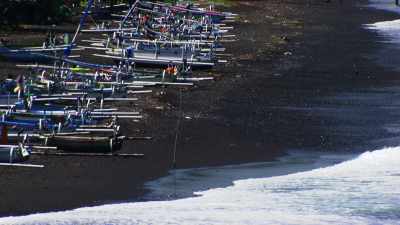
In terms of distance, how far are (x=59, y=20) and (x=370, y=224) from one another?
143ft

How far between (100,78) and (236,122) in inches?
228

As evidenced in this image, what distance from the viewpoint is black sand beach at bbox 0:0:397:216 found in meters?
27.3

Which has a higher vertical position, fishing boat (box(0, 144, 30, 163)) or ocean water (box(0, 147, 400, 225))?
fishing boat (box(0, 144, 30, 163))

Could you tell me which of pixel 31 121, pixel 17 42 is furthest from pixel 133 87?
pixel 17 42

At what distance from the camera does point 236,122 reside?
38.1m

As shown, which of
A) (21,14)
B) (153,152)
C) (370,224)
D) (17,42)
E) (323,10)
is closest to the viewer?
(370,224)

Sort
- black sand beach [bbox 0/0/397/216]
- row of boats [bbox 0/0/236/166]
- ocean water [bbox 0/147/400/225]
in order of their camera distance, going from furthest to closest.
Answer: row of boats [bbox 0/0/236/166], black sand beach [bbox 0/0/397/216], ocean water [bbox 0/147/400/225]

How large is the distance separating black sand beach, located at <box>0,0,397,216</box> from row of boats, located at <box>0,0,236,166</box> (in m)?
0.60

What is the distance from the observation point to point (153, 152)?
31938 millimetres

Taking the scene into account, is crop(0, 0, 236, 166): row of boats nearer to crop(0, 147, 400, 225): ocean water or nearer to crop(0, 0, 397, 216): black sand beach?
crop(0, 0, 397, 216): black sand beach

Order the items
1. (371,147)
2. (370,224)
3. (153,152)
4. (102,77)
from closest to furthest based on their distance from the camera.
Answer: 1. (370,224)
2. (153,152)
3. (371,147)
4. (102,77)

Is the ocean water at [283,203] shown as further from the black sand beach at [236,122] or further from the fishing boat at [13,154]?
the fishing boat at [13,154]

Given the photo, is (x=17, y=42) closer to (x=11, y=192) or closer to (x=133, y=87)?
(x=133, y=87)

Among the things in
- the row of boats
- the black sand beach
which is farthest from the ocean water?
the row of boats
